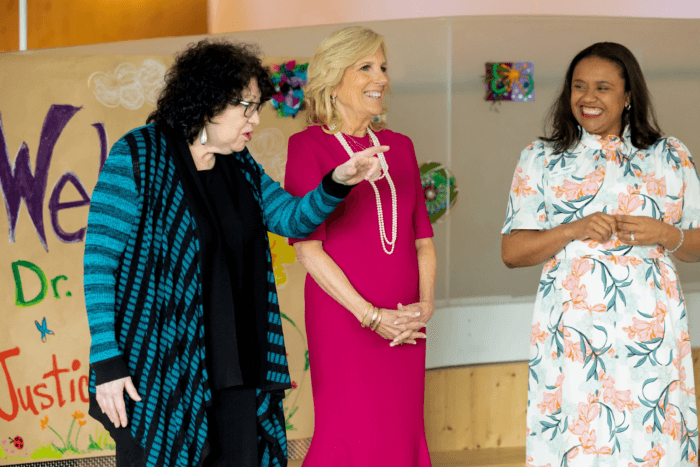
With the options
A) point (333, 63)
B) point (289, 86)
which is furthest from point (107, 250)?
point (289, 86)

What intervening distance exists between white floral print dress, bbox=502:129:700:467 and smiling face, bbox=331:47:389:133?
1.68 ft

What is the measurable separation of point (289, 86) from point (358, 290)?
4.69ft

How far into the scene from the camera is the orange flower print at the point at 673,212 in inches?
77.8

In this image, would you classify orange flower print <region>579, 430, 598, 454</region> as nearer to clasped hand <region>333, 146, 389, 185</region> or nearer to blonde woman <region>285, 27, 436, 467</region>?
blonde woman <region>285, 27, 436, 467</region>

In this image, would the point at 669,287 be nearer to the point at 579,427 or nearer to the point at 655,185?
the point at 655,185

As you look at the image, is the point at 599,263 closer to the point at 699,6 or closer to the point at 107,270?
the point at 107,270

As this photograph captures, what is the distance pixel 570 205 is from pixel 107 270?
1256 millimetres

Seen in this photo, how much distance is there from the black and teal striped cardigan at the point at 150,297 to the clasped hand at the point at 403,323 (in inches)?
21.1

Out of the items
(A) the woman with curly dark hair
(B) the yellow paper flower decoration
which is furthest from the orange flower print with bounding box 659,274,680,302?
(B) the yellow paper flower decoration

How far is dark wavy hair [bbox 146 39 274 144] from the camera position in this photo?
1517mm

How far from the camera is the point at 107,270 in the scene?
1.39 m

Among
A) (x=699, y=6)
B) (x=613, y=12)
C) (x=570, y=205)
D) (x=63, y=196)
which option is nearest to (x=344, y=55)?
(x=570, y=205)

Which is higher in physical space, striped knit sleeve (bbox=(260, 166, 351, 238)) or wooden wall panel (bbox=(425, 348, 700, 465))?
striped knit sleeve (bbox=(260, 166, 351, 238))

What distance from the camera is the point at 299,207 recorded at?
1.67 meters
